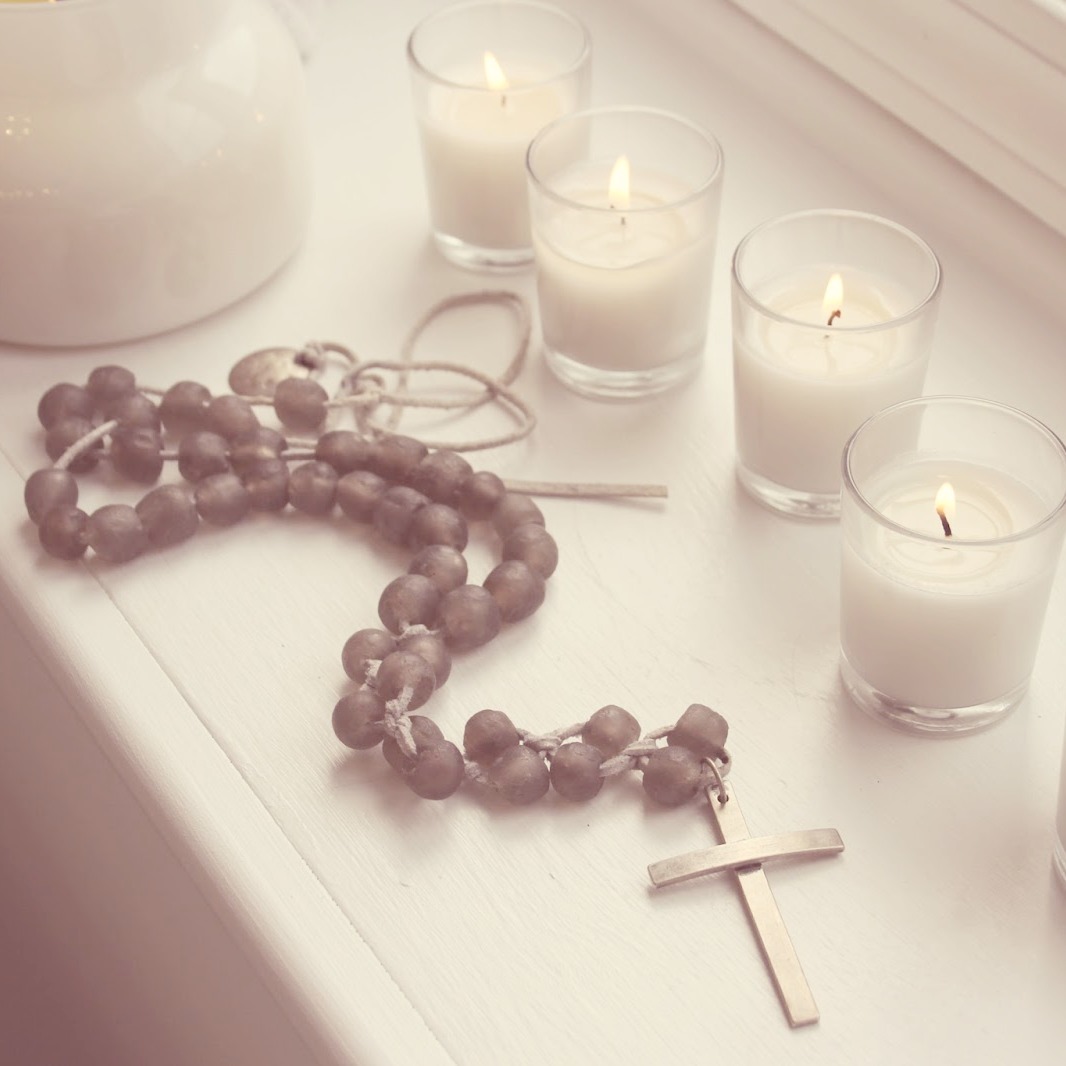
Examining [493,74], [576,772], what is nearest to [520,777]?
[576,772]

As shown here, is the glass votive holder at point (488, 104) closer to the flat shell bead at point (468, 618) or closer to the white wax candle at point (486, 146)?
the white wax candle at point (486, 146)

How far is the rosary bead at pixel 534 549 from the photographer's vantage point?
2.47 feet

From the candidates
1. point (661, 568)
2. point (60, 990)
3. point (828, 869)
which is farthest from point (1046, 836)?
point (60, 990)

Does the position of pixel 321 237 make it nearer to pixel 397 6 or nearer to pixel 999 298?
pixel 397 6

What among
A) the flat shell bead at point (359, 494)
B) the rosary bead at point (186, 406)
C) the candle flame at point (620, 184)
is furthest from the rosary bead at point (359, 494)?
the candle flame at point (620, 184)

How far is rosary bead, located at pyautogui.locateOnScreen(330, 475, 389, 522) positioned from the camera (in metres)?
0.79

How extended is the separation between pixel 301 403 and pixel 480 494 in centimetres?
13

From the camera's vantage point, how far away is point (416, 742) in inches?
26.2

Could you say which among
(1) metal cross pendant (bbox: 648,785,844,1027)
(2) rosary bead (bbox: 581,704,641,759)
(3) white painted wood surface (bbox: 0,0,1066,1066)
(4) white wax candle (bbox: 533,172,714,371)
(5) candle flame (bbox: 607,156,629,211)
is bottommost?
(3) white painted wood surface (bbox: 0,0,1066,1066)

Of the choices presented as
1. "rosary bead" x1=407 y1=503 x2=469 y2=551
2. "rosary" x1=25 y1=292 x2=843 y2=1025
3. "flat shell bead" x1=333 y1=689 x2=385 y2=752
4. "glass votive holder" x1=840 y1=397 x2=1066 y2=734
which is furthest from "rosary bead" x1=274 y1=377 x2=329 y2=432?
"glass votive holder" x1=840 y1=397 x2=1066 y2=734

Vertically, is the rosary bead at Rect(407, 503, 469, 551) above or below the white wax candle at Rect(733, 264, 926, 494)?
below

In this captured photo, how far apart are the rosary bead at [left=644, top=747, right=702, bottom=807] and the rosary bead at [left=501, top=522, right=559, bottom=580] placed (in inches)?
5.0

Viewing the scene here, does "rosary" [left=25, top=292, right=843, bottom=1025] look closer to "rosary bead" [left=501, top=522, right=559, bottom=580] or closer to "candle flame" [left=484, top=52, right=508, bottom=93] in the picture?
"rosary bead" [left=501, top=522, right=559, bottom=580]

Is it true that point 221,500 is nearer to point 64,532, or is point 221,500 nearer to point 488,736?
point 64,532
